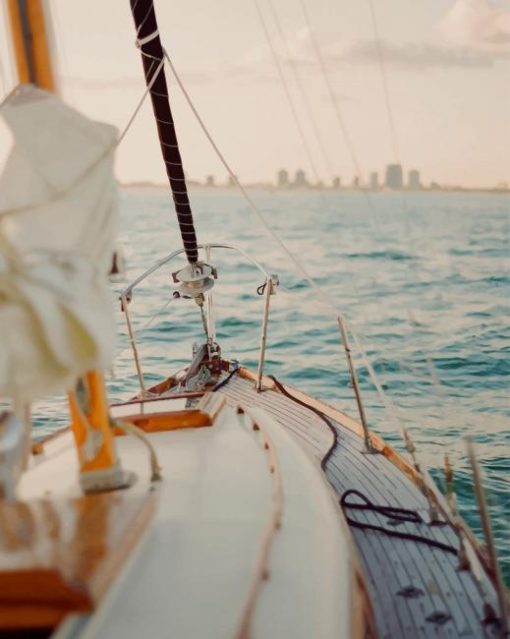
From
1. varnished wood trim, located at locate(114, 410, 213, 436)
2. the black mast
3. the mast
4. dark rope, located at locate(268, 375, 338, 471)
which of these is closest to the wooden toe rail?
varnished wood trim, located at locate(114, 410, 213, 436)

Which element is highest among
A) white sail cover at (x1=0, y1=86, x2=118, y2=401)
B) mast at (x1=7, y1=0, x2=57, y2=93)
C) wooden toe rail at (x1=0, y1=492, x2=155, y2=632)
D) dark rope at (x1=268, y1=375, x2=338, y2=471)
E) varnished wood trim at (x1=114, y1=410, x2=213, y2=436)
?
mast at (x1=7, y1=0, x2=57, y2=93)

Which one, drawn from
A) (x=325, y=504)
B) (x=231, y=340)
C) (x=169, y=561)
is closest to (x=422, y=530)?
(x=325, y=504)

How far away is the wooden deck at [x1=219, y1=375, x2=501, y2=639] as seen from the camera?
10.3 feet

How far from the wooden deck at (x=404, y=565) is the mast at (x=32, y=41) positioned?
7.86ft

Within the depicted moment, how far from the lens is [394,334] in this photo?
14414 millimetres

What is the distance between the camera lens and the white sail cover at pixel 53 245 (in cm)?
235

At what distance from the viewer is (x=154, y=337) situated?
15797 mm

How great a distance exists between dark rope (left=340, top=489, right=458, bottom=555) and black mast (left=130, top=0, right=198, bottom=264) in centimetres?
237

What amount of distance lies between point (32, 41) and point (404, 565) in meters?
2.64

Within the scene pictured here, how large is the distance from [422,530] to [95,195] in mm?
2331

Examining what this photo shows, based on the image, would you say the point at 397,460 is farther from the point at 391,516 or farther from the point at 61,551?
the point at 61,551

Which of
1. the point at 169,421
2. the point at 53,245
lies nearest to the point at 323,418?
the point at 169,421

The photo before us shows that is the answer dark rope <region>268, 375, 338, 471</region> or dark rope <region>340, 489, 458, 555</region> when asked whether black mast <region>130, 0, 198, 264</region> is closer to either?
dark rope <region>268, 375, 338, 471</region>

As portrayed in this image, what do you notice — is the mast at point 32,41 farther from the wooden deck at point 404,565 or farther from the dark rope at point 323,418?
the dark rope at point 323,418
